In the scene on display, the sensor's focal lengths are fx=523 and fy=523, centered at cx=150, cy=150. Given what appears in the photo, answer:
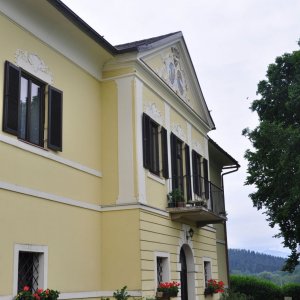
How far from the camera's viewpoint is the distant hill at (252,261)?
297 feet

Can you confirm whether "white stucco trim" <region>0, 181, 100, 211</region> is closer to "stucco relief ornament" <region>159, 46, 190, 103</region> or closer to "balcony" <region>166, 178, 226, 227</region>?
"balcony" <region>166, 178, 226, 227</region>

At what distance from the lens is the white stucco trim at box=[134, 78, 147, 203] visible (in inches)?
502

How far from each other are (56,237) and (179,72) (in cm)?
812

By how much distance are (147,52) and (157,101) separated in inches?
58.5

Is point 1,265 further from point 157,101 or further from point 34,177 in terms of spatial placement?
point 157,101

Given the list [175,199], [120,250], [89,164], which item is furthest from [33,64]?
[175,199]

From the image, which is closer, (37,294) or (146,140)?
(37,294)

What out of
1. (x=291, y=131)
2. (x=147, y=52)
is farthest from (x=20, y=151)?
(x=291, y=131)

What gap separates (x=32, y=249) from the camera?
9945mm

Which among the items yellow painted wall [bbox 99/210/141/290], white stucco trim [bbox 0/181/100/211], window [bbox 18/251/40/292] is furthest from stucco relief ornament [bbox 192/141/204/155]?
window [bbox 18/251/40/292]

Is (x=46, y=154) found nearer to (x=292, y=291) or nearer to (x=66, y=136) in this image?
(x=66, y=136)

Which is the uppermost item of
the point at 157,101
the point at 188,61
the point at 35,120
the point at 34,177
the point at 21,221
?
the point at 188,61

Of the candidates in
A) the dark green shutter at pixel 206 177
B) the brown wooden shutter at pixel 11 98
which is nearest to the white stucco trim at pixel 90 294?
the brown wooden shutter at pixel 11 98

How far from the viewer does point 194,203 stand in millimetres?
15008
